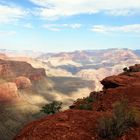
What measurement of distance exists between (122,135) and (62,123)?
12.9 ft

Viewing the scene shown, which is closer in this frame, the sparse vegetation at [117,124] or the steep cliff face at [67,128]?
the sparse vegetation at [117,124]

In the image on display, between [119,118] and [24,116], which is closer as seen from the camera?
[119,118]

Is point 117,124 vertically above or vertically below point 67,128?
above

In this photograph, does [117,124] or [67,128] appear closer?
[117,124]

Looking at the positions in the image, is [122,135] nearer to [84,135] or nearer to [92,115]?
[84,135]

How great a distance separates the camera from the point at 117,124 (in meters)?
18.6

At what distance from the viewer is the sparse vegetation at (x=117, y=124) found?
18.4 meters

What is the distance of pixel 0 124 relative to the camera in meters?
152

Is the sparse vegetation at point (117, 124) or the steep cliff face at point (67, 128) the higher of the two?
the sparse vegetation at point (117, 124)

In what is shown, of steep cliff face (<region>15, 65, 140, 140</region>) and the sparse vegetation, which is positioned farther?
steep cliff face (<region>15, 65, 140, 140</region>)

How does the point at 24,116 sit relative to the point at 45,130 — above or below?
below

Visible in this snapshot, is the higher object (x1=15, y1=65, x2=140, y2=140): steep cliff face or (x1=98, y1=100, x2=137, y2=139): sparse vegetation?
(x1=98, y1=100, x2=137, y2=139): sparse vegetation

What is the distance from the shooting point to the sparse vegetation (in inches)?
725

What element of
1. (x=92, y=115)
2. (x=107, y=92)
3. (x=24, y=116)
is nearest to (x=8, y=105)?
(x=24, y=116)
